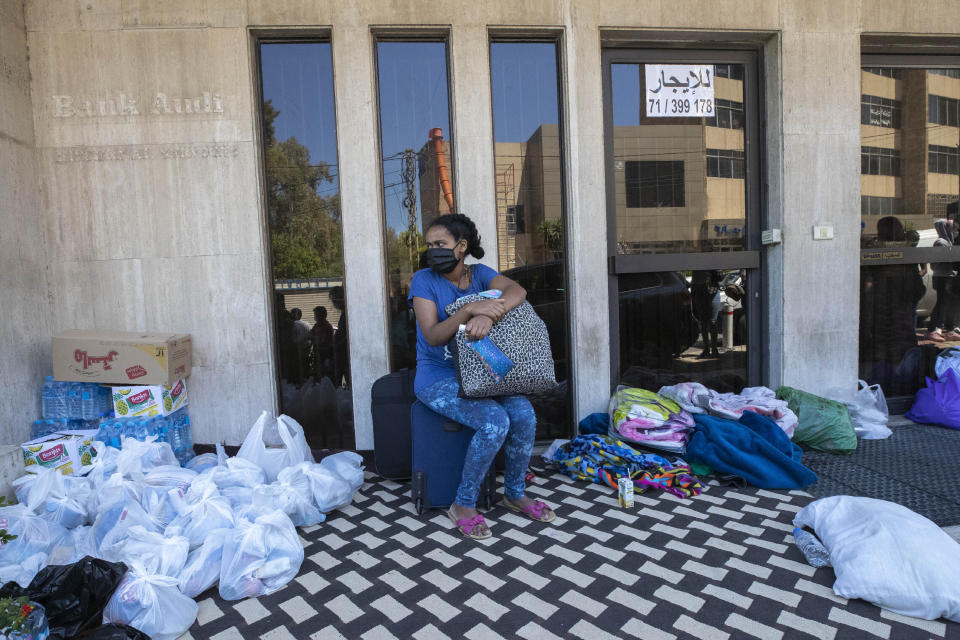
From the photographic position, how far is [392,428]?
3.58 meters

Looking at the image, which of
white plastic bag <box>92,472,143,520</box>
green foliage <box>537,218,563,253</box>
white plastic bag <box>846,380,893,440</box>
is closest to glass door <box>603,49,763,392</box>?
green foliage <box>537,218,563,253</box>

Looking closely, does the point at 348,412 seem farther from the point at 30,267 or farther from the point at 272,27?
the point at 272,27

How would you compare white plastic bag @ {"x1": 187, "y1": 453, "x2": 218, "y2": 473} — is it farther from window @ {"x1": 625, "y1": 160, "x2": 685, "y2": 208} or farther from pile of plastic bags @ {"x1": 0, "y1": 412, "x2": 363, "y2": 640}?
window @ {"x1": 625, "y1": 160, "x2": 685, "y2": 208}

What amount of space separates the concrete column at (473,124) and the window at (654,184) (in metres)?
1.23

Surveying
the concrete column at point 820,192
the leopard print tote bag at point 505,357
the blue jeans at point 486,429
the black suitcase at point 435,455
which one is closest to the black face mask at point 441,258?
the leopard print tote bag at point 505,357

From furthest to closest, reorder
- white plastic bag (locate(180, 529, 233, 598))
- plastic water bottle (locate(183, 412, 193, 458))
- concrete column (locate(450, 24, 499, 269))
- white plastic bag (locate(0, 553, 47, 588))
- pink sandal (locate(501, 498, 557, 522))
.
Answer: concrete column (locate(450, 24, 499, 269)) < plastic water bottle (locate(183, 412, 193, 458)) < pink sandal (locate(501, 498, 557, 522)) < white plastic bag (locate(180, 529, 233, 598)) < white plastic bag (locate(0, 553, 47, 588))

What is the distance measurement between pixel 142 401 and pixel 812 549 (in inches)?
153

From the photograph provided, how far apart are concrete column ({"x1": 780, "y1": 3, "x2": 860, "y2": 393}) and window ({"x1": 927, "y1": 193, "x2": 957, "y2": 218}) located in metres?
1.02

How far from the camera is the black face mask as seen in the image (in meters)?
2.99

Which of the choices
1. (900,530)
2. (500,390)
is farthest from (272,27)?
(900,530)

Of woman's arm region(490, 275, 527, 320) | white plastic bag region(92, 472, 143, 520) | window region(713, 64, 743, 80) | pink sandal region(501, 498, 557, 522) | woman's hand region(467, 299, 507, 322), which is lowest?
pink sandal region(501, 498, 557, 522)

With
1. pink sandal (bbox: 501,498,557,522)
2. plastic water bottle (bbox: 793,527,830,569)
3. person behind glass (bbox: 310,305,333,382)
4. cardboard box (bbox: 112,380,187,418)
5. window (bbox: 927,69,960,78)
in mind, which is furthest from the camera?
window (bbox: 927,69,960,78)

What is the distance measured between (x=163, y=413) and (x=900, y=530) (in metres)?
4.04

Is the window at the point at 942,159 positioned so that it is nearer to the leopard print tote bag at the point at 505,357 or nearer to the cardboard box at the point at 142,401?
the leopard print tote bag at the point at 505,357
